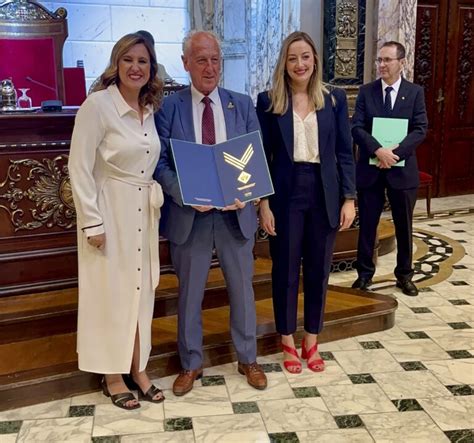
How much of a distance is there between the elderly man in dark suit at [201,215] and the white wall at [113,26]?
3836 mm

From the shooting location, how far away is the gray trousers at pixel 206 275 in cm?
271

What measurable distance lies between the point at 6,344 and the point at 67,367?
1.46 ft

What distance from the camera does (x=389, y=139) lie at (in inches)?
156

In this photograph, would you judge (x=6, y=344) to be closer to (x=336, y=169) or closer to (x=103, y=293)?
(x=103, y=293)

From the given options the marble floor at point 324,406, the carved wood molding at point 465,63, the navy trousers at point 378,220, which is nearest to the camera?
the marble floor at point 324,406

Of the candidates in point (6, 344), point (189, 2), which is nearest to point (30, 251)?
point (6, 344)

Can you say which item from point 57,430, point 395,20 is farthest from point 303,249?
point 395,20

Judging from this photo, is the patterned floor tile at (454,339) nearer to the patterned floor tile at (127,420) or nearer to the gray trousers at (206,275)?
the gray trousers at (206,275)

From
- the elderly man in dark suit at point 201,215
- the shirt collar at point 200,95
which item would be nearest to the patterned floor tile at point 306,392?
the elderly man in dark suit at point 201,215

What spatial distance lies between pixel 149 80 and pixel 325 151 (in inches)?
33.1

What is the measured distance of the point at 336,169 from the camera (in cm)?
290

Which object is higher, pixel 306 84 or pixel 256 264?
pixel 306 84

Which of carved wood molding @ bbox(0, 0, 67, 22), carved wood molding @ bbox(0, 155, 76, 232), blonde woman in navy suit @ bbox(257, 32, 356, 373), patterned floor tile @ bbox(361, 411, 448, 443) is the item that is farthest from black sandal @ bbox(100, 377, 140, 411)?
carved wood molding @ bbox(0, 0, 67, 22)

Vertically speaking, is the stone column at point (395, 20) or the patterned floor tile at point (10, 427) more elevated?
the stone column at point (395, 20)
